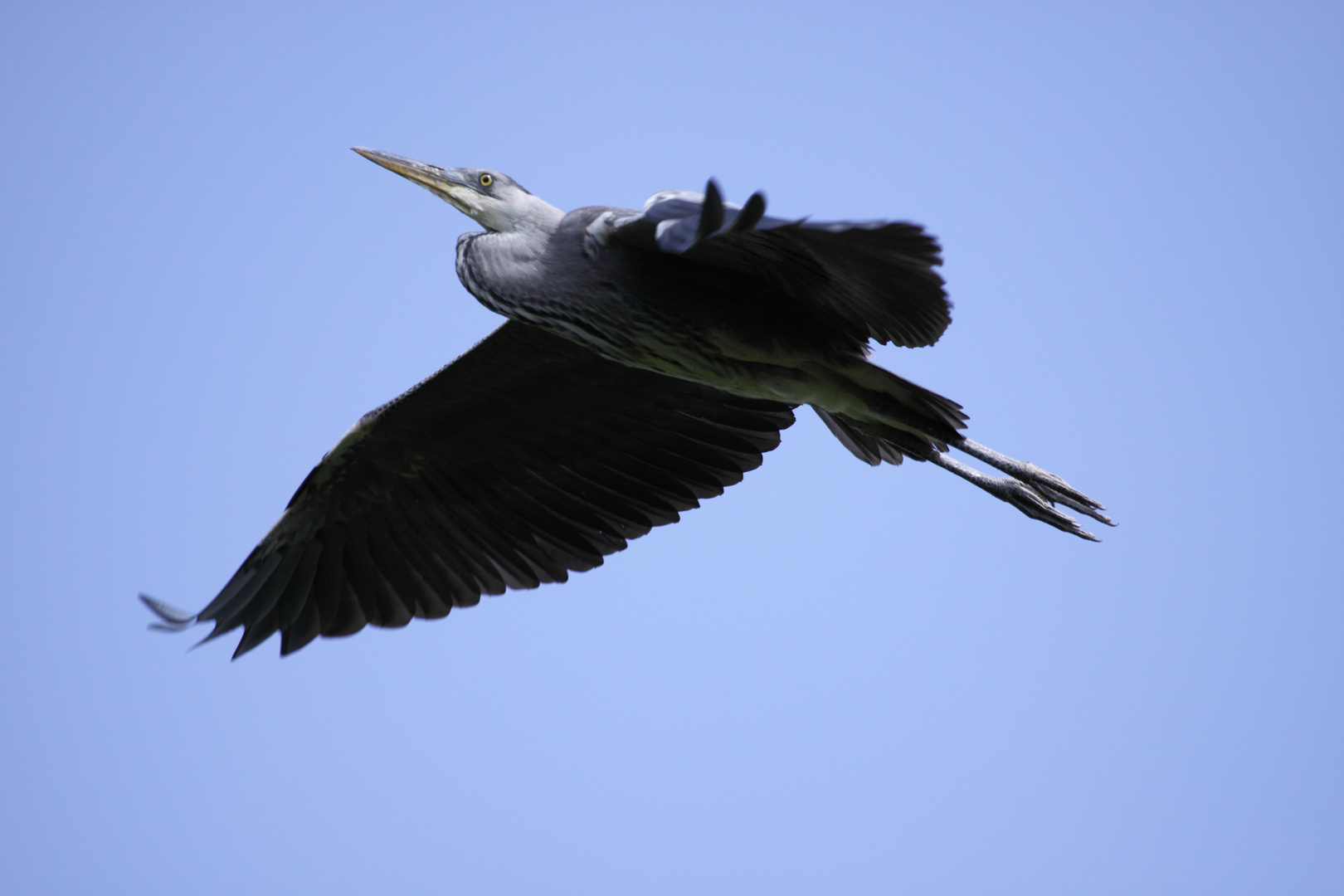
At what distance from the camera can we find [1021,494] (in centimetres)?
573

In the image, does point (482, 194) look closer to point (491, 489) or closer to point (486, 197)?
point (486, 197)

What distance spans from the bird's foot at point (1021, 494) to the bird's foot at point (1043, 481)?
0.05 feet

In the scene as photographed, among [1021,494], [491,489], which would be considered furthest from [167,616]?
[1021,494]

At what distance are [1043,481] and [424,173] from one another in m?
2.89

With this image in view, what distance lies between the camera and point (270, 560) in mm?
6184

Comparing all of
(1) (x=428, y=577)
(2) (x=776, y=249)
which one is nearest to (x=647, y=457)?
(1) (x=428, y=577)

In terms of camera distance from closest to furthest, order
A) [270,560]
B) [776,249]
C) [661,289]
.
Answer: [776,249]
[661,289]
[270,560]

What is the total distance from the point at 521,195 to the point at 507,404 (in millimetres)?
1306

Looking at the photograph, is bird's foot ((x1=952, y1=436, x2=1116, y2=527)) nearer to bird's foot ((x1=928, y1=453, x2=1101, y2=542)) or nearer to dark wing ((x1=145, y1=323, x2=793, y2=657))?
bird's foot ((x1=928, y1=453, x2=1101, y2=542))

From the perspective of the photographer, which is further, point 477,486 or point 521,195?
point 477,486

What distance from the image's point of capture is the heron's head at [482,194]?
5113 millimetres

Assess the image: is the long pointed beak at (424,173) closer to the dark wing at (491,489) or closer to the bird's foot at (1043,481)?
the dark wing at (491,489)

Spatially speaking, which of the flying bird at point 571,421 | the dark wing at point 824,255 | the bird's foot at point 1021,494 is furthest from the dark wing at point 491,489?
the dark wing at point 824,255

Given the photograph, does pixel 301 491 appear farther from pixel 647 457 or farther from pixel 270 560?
pixel 647 457
